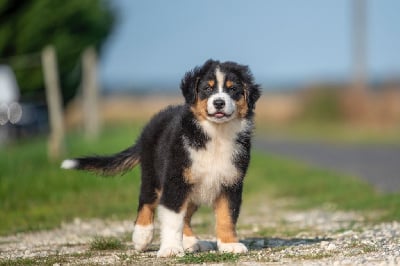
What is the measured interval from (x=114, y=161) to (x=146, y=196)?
3.54 feet

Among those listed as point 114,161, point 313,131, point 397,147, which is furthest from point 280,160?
point 313,131

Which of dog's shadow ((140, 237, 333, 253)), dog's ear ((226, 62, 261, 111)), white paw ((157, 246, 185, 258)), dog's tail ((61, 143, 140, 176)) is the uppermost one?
dog's ear ((226, 62, 261, 111))

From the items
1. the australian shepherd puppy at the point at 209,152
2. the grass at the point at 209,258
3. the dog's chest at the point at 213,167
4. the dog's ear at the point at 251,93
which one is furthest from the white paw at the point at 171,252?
the dog's ear at the point at 251,93

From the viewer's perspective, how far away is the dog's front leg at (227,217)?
32.8 feet

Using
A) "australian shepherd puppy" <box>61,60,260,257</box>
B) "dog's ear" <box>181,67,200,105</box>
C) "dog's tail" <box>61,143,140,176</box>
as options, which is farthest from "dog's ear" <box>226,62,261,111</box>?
"dog's tail" <box>61,143,140,176</box>

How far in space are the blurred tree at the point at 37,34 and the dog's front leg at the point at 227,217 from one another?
20294 millimetres

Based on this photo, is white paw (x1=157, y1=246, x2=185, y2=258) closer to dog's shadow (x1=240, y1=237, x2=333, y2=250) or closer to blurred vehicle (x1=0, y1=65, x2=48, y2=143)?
dog's shadow (x1=240, y1=237, x2=333, y2=250)

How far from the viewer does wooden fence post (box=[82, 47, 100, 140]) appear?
1387 inches

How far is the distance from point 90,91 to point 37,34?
17.4 ft

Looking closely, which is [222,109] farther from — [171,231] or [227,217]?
[171,231]

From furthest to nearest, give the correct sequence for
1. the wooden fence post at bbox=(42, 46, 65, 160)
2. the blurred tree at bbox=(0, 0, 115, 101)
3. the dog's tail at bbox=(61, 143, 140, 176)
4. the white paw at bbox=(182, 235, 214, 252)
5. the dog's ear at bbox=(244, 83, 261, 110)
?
the blurred tree at bbox=(0, 0, 115, 101) → the wooden fence post at bbox=(42, 46, 65, 160) → the dog's tail at bbox=(61, 143, 140, 176) → the white paw at bbox=(182, 235, 214, 252) → the dog's ear at bbox=(244, 83, 261, 110)

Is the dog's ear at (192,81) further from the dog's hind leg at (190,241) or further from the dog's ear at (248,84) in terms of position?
the dog's hind leg at (190,241)

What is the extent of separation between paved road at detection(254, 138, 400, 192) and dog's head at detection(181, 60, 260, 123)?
8084mm

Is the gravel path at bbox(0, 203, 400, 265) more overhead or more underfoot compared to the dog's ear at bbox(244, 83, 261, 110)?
more underfoot
